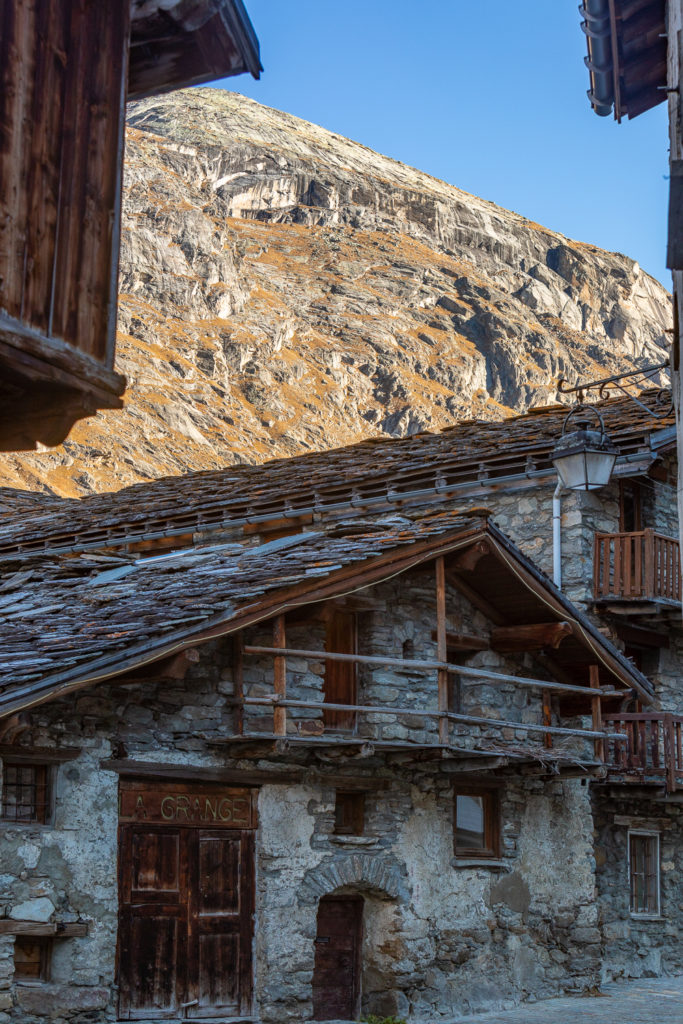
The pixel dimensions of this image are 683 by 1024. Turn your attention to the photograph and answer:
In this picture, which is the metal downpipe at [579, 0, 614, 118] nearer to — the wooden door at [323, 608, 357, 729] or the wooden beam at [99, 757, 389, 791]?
the wooden door at [323, 608, 357, 729]

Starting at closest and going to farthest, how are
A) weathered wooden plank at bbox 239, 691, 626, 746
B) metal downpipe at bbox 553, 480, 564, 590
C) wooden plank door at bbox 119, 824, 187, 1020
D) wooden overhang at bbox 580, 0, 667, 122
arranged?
1. wooden overhang at bbox 580, 0, 667, 122
2. wooden plank door at bbox 119, 824, 187, 1020
3. weathered wooden plank at bbox 239, 691, 626, 746
4. metal downpipe at bbox 553, 480, 564, 590

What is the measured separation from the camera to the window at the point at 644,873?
67.4 feet

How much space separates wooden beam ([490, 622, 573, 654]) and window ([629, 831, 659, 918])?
5.22 meters

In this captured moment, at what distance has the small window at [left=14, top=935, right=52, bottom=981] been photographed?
12.2 m

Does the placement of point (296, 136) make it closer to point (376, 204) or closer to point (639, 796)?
point (376, 204)

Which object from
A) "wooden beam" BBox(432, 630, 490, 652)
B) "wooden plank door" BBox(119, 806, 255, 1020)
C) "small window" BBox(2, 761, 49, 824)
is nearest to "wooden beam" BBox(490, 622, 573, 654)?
Result: "wooden beam" BBox(432, 630, 490, 652)

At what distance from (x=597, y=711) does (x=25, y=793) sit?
24.1 feet

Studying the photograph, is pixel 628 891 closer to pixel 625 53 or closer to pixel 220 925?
pixel 220 925

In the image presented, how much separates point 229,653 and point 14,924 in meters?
3.42

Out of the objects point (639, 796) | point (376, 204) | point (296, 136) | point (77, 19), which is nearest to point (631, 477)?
point (639, 796)

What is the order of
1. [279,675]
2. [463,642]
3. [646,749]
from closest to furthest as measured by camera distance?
[279,675] < [463,642] < [646,749]

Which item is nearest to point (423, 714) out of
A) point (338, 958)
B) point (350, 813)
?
point (350, 813)

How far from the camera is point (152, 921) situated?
1331cm

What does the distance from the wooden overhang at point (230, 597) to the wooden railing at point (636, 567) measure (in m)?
2.24
